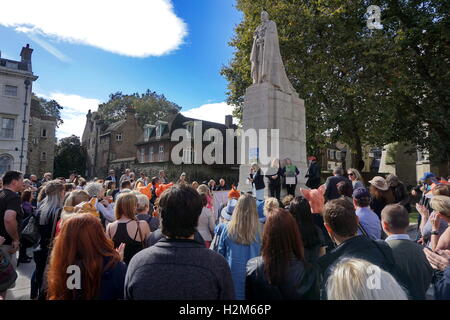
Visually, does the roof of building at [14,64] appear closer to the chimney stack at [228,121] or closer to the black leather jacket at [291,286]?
the chimney stack at [228,121]

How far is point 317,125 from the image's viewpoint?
2044 cm

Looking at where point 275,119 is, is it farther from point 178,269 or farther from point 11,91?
point 11,91

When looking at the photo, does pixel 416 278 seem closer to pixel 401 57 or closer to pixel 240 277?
pixel 240 277

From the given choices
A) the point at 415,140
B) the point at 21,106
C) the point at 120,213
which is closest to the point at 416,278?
the point at 120,213

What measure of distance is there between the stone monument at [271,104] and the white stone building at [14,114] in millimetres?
27904

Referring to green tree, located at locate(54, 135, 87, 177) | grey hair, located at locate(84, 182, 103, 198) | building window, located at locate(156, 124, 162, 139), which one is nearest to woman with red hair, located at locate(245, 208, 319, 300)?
grey hair, located at locate(84, 182, 103, 198)

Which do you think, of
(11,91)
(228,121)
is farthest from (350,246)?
(228,121)

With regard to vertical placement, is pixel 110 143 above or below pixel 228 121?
below

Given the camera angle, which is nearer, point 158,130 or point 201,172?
point 201,172

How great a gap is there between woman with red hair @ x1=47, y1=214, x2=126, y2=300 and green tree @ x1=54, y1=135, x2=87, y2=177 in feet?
155

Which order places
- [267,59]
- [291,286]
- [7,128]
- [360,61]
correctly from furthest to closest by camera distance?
[7,128], [360,61], [267,59], [291,286]

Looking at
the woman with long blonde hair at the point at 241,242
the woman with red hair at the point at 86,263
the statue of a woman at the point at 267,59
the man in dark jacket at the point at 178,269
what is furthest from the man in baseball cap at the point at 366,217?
the statue of a woman at the point at 267,59

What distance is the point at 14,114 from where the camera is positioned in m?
30.7

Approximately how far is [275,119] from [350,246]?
907 centimetres
